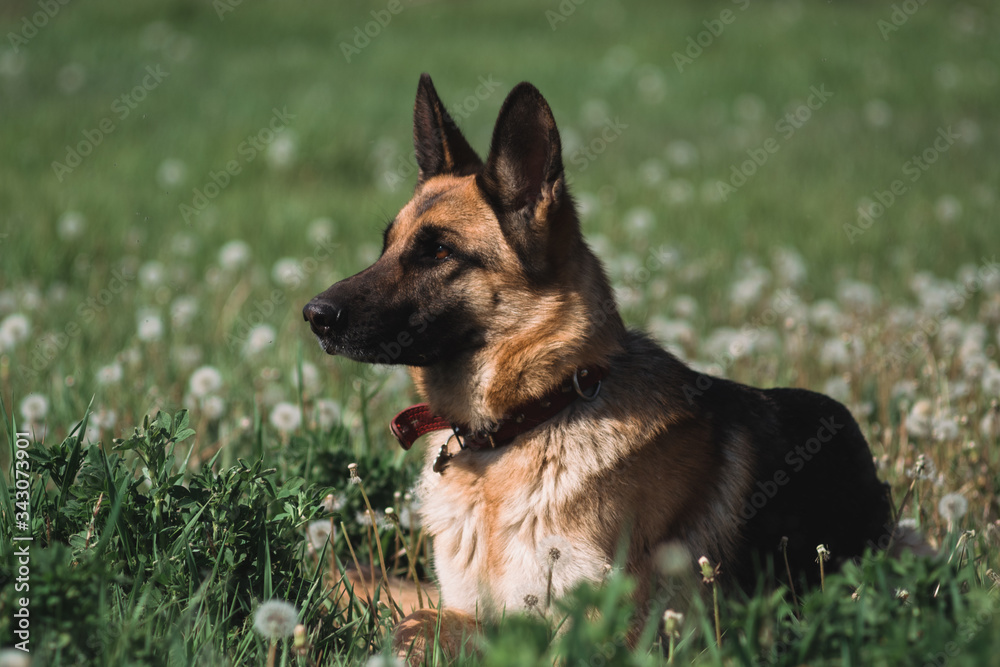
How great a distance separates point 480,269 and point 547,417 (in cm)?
60

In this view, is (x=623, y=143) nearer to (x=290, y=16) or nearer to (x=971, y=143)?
(x=971, y=143)

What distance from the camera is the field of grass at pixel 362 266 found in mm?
2264

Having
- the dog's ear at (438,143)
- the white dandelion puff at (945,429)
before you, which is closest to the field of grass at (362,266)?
the white dandelion puff at (945,429)

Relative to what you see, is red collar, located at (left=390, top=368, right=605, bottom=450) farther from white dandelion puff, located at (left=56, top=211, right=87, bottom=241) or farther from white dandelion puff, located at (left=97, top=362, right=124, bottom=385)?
white dandelion puff, located at (left=56, top=211, right=87, bottom=241)

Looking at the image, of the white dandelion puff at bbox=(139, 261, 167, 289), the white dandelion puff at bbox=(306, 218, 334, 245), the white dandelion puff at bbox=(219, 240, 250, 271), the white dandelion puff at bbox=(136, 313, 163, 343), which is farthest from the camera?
the white dandelion puff at bbox=(306, 218, 334, 245)

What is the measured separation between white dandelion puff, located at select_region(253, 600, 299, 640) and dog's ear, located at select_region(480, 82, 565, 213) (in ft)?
5.27

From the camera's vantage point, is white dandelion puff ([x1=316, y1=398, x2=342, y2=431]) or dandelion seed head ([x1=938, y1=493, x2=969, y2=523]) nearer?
dandelion seed head ([x1=938, y1=493, x2=969, y2=523])

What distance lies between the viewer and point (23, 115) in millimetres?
10359

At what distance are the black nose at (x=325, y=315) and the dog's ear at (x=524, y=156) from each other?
0.73 metres

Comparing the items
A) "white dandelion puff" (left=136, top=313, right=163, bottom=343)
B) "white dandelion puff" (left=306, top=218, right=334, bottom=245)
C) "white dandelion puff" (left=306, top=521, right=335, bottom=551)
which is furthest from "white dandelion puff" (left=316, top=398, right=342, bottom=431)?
"white dandelion puff" (left=306, top=218, right=334, bottom=245)

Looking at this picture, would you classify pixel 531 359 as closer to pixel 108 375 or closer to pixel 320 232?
pixel 108 375

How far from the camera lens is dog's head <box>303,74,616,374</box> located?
292 cm

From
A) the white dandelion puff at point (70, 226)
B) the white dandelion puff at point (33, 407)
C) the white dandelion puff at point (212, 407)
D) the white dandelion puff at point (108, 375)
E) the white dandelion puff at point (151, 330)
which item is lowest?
the white dandelion puff at point (212, 407)

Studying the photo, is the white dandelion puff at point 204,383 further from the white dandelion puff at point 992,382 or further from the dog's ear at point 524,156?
the white dandelion puff at point 992,382
